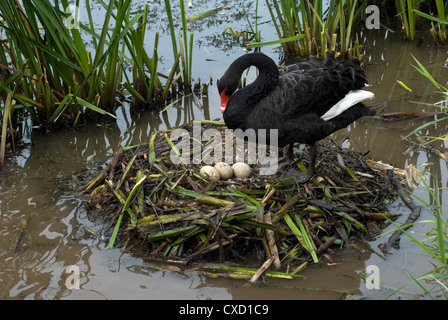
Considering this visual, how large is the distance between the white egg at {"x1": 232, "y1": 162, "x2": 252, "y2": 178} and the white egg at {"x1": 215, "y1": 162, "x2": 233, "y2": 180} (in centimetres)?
4

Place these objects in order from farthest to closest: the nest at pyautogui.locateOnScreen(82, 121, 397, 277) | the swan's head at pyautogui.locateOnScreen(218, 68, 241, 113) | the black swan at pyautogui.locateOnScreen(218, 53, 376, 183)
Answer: the swan's head at pyautogui.locateOnScreen(218, 68, 241, 113) → the black swan at pyautogui.locateOnScreen(218, 53, 376, 183) → the nest at pyautogui.locateOnScreen(82, 121, 397, 277)

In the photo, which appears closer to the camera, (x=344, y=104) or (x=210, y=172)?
(x=210, y=172)

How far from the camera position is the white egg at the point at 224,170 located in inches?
163

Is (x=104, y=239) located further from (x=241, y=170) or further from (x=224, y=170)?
(x=241, y=170)

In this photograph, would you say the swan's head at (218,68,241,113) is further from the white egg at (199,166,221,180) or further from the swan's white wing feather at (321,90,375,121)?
the swan's white wing feather at (321,90,375,121)

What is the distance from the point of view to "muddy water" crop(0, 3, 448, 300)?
11.3ft

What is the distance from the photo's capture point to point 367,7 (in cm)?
713

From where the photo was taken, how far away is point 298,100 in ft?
13.4

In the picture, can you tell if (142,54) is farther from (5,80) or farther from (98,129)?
(5,80)

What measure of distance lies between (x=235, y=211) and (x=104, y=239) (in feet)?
3.09

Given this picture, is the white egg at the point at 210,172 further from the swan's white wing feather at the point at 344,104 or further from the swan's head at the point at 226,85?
the swan's white wing feather at the point at 344,104

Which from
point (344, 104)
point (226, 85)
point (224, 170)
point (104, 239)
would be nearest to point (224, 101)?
point (226, 85)

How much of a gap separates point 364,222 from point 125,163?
186 cm

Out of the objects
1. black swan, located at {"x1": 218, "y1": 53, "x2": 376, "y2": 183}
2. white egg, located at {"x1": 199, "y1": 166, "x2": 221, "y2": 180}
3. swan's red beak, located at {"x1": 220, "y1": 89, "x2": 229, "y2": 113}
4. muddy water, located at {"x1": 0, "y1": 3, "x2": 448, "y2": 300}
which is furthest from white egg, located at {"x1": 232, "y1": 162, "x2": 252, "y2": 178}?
muddy water, located at {"x1": 0, "y1": 3, "x2": 448, "y2": 300}
